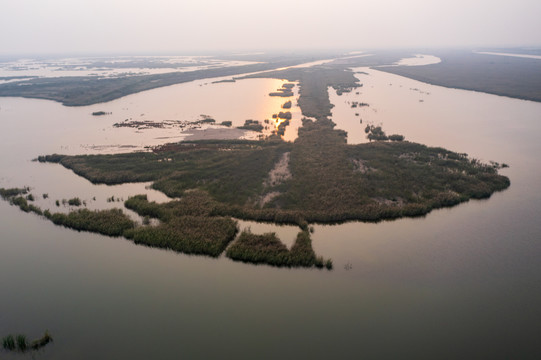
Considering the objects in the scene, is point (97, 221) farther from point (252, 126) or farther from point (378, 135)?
point (378, 135)

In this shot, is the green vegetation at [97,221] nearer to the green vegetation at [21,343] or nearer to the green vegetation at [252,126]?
the green vegetation at [21,343]

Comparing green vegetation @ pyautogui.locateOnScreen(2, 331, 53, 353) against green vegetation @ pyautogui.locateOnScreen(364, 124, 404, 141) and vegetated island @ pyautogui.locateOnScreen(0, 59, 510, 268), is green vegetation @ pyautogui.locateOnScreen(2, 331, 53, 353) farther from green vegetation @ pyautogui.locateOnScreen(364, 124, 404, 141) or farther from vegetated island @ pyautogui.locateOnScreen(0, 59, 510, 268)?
green vegetation @ pyautogui.locateOnScreen(364, 124, 404, 141)

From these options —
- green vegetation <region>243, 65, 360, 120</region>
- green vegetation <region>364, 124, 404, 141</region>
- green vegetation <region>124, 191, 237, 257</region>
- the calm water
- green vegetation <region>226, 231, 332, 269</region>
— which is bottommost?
the calm water

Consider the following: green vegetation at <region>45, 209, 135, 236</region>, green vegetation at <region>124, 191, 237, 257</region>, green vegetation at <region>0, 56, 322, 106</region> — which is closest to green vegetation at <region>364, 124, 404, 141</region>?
green vegetation at <region>124, 191, 237, 257</region>

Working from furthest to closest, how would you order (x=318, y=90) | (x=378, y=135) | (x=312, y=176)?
(x=318, y=90) < (x=378, y=135) < (x=312, y=176)

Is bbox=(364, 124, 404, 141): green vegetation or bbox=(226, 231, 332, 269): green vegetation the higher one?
bbox=(364, 124, 404, 141): green vegetation

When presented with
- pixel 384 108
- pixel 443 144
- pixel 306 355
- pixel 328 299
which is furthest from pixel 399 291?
pixel 384 108

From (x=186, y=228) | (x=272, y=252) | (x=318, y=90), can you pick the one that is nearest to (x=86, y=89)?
(x=318, y=90)
